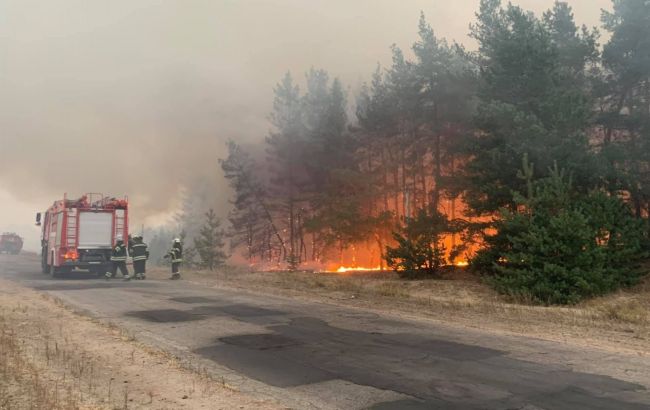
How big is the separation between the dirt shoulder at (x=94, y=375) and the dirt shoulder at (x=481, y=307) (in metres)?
5.38

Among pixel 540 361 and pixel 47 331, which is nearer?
pixel 540 361

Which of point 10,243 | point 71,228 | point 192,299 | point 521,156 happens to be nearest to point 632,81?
point 521,156

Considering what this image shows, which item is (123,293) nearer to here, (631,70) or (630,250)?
(630,250)

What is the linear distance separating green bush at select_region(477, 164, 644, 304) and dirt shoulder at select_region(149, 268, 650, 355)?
0.52 m

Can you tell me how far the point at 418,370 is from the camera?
6.10 metres

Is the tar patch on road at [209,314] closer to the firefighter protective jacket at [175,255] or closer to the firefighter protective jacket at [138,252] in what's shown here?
the firefighter protective jacket at [175,255]

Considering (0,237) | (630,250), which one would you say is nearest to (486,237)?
(630,250)

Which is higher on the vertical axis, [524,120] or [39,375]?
[524,120]

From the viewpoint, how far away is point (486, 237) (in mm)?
16391

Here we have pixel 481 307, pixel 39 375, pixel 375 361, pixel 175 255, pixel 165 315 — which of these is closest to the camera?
pixel 39 375

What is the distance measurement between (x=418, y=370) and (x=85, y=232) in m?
18.3

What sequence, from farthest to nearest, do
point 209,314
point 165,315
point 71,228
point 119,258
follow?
point 71,228 → point 119,258 → point 209,314 → point 165,315

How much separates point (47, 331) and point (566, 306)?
11576 mm

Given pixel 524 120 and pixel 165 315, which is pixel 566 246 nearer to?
pixel 524 120
